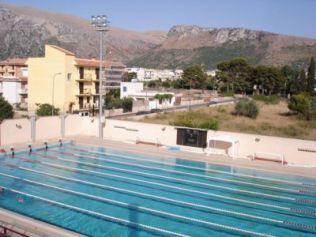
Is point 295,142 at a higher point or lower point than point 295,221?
higher

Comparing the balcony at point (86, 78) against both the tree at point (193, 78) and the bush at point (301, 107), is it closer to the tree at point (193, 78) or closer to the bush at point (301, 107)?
the bush at point (301, 107)

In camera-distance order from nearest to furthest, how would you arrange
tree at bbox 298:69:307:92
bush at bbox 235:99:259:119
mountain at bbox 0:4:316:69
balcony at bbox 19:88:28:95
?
bush at bbox 235:99:259:119, balcony at bbox 19:88:28:95, tree at bbox 298:69:307:92, mountain at bbox 0:4:316:69

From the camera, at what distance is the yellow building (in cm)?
4312

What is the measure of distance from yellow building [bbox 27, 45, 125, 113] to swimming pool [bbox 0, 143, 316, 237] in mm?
23745

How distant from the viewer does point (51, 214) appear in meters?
12.2

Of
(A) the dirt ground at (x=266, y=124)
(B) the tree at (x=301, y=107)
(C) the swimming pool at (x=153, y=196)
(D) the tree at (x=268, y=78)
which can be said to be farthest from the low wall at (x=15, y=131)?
(D) the tree at (x=268, y=78)

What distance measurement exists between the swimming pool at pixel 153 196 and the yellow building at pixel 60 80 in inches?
935

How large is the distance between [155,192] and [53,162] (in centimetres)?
663

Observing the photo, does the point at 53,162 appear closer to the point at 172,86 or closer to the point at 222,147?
the point at 222,147

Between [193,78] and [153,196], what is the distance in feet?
242

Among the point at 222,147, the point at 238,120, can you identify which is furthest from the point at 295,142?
the point at 238,120

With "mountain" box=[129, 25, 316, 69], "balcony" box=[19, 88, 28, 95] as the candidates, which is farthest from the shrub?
"mountain" box=[129, 25, 316, 69]

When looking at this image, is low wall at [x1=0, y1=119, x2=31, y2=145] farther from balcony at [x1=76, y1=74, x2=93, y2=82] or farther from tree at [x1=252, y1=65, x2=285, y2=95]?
tree at [x1=252, y1=65, x2=285, y2=95]

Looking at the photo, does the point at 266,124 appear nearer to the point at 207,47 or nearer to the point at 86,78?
the point at 86,78
